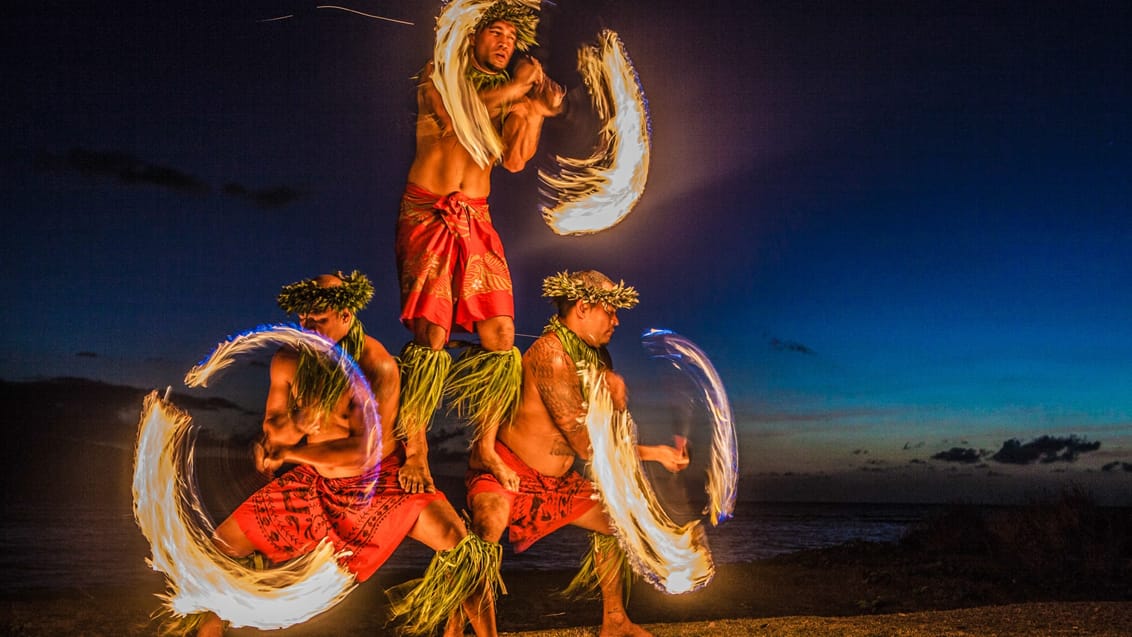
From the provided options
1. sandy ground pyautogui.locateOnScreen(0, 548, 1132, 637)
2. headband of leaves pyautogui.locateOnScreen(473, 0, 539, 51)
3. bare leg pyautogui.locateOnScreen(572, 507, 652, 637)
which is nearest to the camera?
headband of leaves pyautogui.locateOnScreen(473, 0, 539, 51)

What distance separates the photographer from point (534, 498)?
467 cm

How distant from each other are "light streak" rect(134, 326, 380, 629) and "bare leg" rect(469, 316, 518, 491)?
689mm

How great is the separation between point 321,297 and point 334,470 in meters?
0.79

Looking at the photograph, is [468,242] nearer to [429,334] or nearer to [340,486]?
[429,334]

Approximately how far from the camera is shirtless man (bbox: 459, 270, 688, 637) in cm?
464

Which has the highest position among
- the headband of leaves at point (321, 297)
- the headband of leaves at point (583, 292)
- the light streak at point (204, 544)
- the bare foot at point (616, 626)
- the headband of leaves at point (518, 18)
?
the headband of leaves at point (518, 18)

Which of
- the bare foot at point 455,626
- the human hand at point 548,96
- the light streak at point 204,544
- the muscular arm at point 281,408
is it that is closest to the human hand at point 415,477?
the light streak at point 204,544

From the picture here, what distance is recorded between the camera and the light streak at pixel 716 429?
184 inches

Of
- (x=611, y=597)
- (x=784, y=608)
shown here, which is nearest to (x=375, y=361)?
(x=611, y=597)

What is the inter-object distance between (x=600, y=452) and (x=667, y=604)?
6324 mm

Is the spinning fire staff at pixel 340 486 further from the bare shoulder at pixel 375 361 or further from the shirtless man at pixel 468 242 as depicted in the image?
the shirtless man at pixel 468 242

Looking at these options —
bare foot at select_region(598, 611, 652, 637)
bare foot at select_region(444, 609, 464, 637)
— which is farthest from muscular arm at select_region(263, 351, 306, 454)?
bare foot at select_region(598, 611, 652, 637)

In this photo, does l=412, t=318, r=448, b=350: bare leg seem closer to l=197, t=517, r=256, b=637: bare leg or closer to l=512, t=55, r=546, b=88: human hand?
l=197, t=517, r=256, b=637: bare leg

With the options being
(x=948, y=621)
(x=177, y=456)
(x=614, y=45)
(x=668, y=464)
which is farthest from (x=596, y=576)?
(x=948, y=621)
